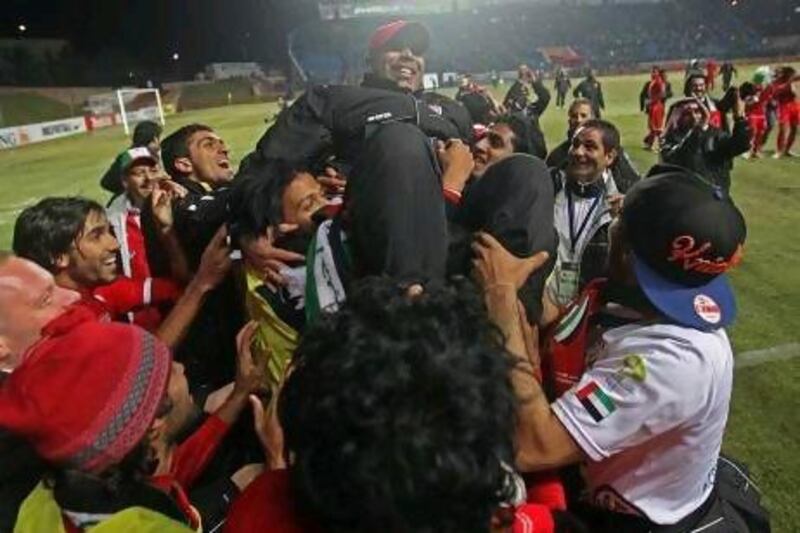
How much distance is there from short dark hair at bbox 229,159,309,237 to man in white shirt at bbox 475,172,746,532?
0.81 m

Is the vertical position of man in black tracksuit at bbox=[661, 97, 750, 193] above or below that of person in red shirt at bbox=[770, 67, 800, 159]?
above

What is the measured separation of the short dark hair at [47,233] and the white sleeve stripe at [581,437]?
234 centimetres

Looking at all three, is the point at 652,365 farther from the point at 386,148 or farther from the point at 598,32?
the point at 598,32

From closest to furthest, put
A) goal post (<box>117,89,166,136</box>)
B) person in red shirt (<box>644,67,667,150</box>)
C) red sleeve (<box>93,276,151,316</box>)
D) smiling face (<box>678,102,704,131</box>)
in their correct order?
red sleeve (<box>93,276,151,316</box>), smiling face (<box>678,102,704,131</box>), person in red shirt (<box>644,67,667,150</box>), goal post (<box>117,89,166,136</box>)

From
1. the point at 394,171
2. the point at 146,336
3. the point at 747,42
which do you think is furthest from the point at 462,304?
the point at 747,42

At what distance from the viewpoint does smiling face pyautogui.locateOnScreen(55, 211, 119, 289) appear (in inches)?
123

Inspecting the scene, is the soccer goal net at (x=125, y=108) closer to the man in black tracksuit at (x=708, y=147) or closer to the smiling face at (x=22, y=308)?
the man in black tracksuit at (x=708, y=147)

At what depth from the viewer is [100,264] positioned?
321 cm

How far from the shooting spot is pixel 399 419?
108 centimetres

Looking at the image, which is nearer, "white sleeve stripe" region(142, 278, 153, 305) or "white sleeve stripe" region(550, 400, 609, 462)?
"white sleeve stripe" region(550, 400, 609, 462)

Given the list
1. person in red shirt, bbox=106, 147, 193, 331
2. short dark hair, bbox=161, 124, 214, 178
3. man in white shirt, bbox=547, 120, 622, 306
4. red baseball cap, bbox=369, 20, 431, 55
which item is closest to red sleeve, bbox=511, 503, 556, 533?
red baseball cap, bbox=369, 20, 431, 55

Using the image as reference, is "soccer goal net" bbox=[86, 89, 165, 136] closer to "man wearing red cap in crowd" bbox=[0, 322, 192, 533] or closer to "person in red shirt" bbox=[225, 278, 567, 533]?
"man wearing red cap in crowd" bbox=[0, 322, 192, 533]

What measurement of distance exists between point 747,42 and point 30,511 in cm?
6755

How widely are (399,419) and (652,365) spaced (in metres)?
0.81
